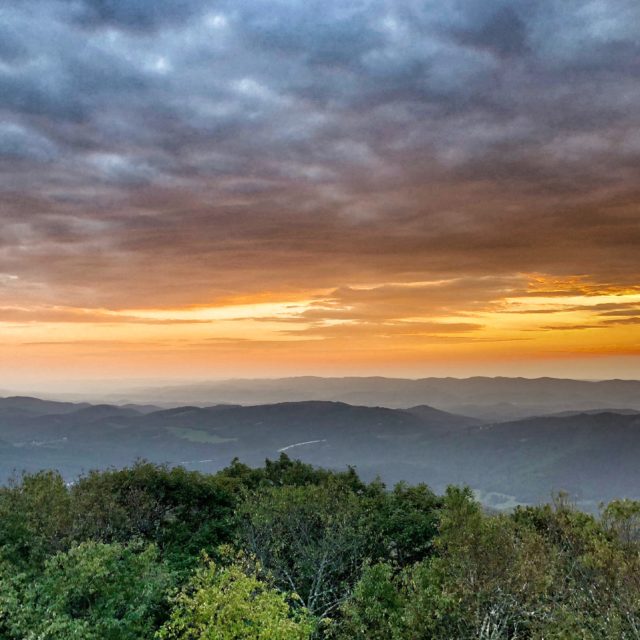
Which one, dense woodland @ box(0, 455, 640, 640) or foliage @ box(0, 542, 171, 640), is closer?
foliage @ box(0, 542, 171, 640)

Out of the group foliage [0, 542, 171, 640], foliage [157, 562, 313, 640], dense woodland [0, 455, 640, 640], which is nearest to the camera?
foliage [157, 562, 313, 640]

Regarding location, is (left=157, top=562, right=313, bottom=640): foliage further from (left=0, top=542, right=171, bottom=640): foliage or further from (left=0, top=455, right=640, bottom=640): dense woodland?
(left=0, top=542, right=171, bottom=640): foliage

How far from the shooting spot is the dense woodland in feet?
95.4

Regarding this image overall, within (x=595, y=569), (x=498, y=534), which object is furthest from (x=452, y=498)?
(x=595, y=569)

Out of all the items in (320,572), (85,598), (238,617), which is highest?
(238,617)

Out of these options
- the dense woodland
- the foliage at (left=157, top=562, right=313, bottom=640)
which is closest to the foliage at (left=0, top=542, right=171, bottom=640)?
the dense woodland

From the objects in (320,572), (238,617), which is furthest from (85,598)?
(320,572)

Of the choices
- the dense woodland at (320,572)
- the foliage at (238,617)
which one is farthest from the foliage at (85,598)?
the foliage at (238,617)

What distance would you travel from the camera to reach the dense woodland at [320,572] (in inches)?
1145

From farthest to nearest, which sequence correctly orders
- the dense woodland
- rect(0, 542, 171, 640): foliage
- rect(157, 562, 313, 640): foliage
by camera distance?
the dense woodland
rect(0, 542, 171, 640): foliage
rect(157, 562, 313, 640): foliage

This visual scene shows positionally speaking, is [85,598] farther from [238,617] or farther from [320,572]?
[320,572]

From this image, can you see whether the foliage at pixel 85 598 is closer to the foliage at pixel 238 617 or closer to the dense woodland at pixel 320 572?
the dense woodland at pixel 320 572

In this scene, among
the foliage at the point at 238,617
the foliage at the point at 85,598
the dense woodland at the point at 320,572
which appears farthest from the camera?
the dense woodland at the point at 320,572

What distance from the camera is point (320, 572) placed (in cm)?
4488
